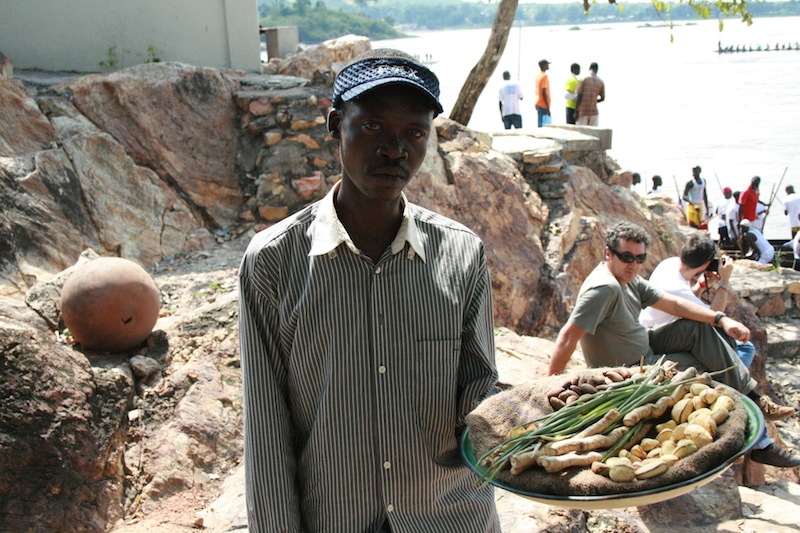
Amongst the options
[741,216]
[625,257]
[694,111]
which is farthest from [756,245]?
[694,111]

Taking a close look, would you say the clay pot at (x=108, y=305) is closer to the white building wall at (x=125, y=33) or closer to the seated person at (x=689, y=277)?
the seated person at (x=689, y=277)

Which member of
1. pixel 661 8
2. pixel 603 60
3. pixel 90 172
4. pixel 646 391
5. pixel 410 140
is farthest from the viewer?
pixel 603 60

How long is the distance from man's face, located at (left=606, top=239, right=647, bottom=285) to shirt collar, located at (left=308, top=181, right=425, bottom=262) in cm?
246

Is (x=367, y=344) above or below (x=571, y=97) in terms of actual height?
below

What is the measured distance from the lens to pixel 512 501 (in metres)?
3.42

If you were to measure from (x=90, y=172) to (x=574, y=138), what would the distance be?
20.7 feet

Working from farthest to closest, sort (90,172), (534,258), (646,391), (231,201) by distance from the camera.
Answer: (534,258) < (231,201) < (90,172) < (646,391)

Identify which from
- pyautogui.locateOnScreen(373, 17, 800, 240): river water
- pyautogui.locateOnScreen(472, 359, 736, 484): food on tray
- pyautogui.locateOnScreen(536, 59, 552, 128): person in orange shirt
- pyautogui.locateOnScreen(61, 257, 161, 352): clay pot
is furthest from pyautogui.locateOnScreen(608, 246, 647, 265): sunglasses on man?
pyautogui.locateOnScreen(536, 59, 552, 128): person in orange shirt

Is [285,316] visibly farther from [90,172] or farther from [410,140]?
[90,172]

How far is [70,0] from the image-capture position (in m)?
8.09

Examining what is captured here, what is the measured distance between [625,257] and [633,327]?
1.33 feet

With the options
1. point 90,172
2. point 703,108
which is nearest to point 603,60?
point 703,108

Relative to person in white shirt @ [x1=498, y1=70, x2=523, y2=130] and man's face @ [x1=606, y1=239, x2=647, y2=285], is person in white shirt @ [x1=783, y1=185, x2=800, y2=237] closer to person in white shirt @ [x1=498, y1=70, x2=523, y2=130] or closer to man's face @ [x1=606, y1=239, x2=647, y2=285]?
person in white shirt @ [x1=498, y1=70, x2=523, y2=130]

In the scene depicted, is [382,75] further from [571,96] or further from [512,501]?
[571,96]
